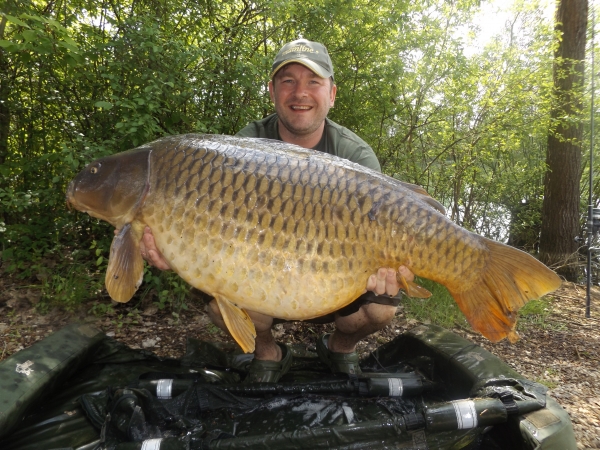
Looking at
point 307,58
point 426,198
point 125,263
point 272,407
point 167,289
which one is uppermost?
point 307,58

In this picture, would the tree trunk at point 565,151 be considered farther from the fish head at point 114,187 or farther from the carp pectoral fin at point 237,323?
the fish head at point 114,187

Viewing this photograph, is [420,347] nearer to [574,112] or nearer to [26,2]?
[26,2]

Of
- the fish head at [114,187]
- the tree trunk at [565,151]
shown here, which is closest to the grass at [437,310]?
the fish head at [114,187]

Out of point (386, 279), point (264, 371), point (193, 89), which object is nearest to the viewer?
point (386, 279)

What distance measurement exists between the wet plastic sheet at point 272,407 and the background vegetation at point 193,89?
81cm

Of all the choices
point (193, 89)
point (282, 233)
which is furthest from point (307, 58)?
point (282, 233)

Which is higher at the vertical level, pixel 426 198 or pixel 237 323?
pixel 426 198

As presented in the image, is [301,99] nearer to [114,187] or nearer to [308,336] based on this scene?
[114,187]

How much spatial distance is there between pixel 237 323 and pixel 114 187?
544mm

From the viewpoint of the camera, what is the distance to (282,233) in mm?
1154

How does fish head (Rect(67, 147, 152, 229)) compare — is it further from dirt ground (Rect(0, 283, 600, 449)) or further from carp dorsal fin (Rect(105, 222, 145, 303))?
dirt ground (Rect(0, 283, 600, 449))

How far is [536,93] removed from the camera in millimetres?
3701

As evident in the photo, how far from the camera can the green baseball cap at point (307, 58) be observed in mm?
1771

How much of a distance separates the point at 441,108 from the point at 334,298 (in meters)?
2.82
